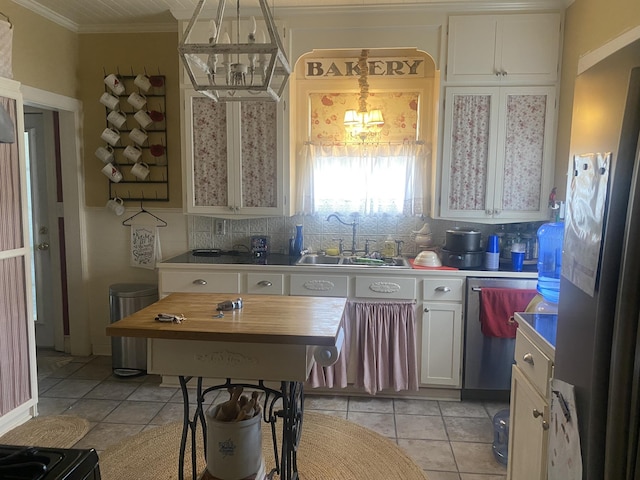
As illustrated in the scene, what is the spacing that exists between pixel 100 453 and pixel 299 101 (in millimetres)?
2727

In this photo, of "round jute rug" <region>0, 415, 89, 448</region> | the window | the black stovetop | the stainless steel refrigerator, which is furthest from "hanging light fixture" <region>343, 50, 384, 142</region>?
the black stovetop

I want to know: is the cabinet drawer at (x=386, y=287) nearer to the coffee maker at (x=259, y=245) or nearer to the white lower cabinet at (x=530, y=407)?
the coffee maker at (x=259, y=245)

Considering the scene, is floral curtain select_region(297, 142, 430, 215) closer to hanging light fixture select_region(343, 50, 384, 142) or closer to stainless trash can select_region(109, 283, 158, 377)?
hanging light fixture select_region(343, 50, 384, 142)

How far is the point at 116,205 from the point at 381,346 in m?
2.37

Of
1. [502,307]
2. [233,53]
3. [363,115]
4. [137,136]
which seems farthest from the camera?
[137,136]

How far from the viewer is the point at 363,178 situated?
3.71 m

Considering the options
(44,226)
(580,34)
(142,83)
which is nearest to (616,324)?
(580,34)

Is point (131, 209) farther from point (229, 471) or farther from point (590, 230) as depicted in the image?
point (590, 230)

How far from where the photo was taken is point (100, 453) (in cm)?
261

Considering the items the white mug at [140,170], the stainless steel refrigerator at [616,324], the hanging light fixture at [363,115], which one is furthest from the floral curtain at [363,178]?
the stainless steel refrigerator at [616,324]

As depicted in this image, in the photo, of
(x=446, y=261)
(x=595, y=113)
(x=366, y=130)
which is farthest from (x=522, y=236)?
(x=595, y=113)

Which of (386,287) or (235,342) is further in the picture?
(386,287)

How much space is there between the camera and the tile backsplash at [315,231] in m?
3.75

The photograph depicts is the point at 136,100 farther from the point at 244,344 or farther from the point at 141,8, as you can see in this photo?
the point at 244,344
